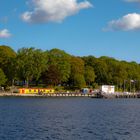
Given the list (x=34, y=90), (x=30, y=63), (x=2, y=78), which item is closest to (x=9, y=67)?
(x=30, y=63)

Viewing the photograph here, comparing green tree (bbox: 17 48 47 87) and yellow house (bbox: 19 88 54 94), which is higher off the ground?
green tree (bbox: 17 48 47 87)

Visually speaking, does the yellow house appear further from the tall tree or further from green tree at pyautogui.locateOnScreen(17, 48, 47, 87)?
the tall tree

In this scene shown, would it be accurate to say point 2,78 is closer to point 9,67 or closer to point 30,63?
point 9,67

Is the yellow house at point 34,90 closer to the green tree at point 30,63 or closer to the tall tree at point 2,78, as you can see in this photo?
the green tree at point 30,63

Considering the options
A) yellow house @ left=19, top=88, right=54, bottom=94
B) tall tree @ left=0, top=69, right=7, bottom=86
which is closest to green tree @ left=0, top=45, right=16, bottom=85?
tall tree @ left=0, top=69, right=7, bottom=86

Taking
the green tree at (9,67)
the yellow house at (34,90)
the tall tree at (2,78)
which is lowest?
the yellow house at (34,90)

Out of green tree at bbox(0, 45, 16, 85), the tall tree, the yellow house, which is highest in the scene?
green tree at bbox(0, 45, 16, 85)

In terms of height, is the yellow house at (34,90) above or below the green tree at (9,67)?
below

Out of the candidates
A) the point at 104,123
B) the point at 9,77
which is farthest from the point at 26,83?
the point at 104,123

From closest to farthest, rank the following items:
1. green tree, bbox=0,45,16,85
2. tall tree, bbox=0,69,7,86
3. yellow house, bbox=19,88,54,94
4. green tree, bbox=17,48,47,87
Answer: tall tree, bbox=0,69,7,86 < yellow house, bbox=19,88,54,94 < green tree, bbox=17,48,47,87 < green tree, bbox=0,45,16,85

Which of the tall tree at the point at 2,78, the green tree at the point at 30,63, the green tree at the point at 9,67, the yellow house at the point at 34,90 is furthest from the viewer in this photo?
the green tree at the point at 9,67

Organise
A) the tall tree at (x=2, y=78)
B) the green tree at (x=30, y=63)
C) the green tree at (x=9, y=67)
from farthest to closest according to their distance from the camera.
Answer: the green tree at (x=9, y=67), the green tree at (x=30, y=63), the tall tree at (x=2, y=78)

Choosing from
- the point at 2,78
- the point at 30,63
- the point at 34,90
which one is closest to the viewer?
the point at 2,78

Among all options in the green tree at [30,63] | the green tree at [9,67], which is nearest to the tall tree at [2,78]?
the green tree at [9,67]
